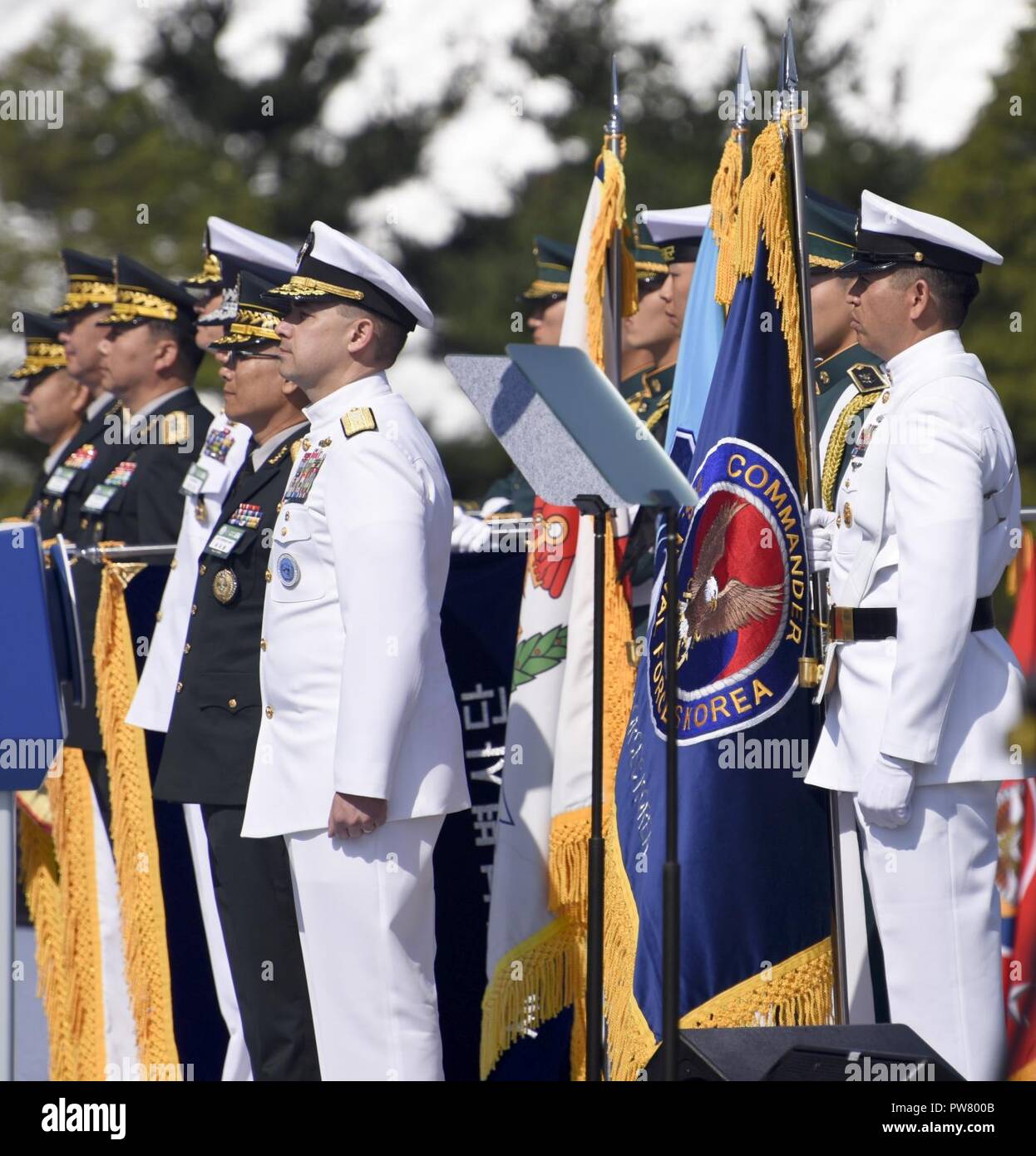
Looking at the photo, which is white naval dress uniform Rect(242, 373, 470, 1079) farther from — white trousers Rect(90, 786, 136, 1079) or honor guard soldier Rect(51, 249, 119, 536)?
honor guard soldier Rect(51, 249, 119, 536)

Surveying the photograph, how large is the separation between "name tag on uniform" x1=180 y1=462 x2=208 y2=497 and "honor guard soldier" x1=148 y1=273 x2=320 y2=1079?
73cm

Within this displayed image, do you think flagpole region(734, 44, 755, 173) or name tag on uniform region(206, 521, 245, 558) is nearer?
name tag on uniform region(206, 521, 245, 558)

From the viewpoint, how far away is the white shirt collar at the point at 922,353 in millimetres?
4062

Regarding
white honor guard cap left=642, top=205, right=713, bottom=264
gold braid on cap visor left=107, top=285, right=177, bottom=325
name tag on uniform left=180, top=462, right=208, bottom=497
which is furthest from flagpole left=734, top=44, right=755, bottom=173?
gold braid on cap visor left=107, top=285, right=177, bottom=325

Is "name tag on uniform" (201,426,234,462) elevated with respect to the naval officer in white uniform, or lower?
elevated

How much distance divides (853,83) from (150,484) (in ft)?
57.7

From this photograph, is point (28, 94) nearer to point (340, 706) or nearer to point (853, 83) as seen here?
point (853, 83)

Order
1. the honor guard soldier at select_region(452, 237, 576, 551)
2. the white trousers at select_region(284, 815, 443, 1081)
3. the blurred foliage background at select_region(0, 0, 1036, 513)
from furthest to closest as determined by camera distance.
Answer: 1. the blurred foliage background at select_region(0, 0, 1036, 513)
2. the honor guard soldier at select_region(452, 237, 576, 551)
3. the white trousers at select_region(284, 815, 443, 1081)

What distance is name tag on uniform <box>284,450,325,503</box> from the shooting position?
413 cm

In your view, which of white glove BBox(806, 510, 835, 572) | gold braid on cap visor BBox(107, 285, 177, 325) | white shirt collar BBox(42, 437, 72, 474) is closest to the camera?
white glove BBox(806, 510, 835, 572)

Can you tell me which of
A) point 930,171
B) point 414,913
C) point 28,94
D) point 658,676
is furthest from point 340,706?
point 28,94

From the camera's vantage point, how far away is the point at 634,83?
22453 mm

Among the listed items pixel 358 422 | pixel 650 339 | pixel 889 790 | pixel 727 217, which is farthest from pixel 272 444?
pixel 889 790

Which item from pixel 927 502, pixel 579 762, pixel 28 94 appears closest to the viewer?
pixel 927 502
